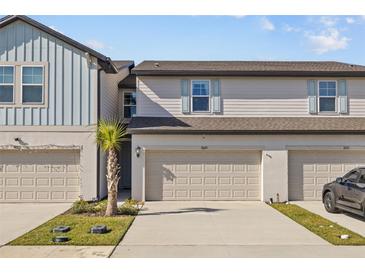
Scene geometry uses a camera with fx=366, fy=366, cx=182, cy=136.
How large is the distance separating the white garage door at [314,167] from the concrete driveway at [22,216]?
8880 mm

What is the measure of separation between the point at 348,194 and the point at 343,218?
0.74 metres

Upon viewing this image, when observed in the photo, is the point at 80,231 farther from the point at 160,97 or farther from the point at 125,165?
→ the point at 125,165

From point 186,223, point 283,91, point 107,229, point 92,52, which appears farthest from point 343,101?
point 107,229

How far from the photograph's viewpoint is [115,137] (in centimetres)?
1188

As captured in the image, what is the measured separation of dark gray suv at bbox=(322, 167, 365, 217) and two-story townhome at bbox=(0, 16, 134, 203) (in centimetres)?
849

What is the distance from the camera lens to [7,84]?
559 inches

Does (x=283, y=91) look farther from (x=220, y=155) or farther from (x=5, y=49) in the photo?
(x=5, y=49)

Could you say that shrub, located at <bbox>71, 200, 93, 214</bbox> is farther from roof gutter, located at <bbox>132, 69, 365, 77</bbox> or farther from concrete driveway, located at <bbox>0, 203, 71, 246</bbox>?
roof gutter, located at <bbox>132, 69, 365, 77</bbox>

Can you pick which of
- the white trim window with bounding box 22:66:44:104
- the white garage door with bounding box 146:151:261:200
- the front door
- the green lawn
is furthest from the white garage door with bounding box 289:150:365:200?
the white trim window with bounding box 22:66:44:104

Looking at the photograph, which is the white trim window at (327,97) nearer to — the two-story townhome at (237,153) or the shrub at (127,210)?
the two-story townhome at (237,153)

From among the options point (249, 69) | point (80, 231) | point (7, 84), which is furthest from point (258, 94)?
point (7, 84)

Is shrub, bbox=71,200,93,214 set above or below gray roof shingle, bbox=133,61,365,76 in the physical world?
below

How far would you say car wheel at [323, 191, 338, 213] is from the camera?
39.1 feet

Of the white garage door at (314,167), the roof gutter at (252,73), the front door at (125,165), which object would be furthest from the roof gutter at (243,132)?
the front door at (125,165)
